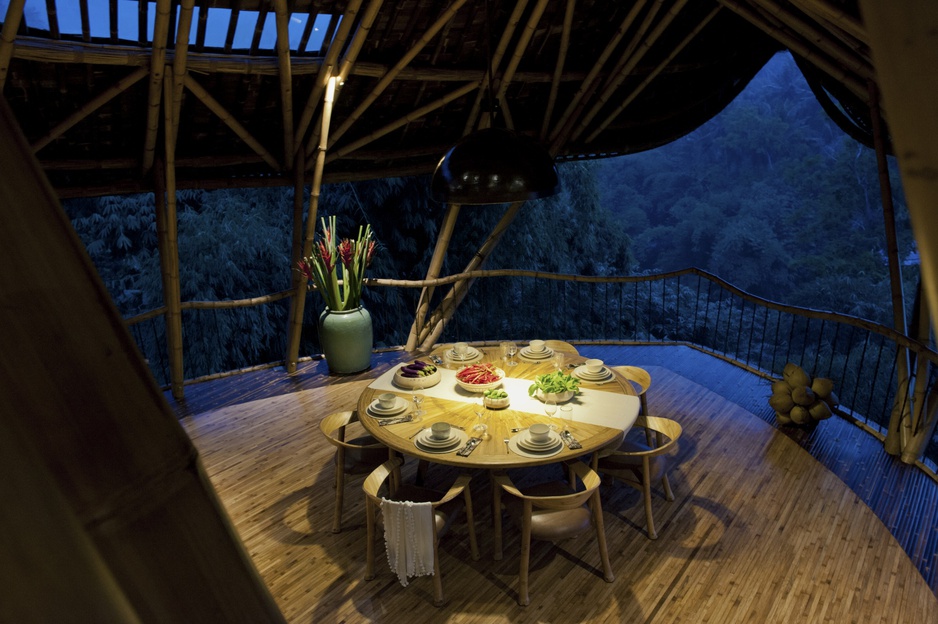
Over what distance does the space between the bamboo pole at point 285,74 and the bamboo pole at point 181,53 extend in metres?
0.59

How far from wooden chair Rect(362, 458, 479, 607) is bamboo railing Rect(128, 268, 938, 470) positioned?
2.82 meters

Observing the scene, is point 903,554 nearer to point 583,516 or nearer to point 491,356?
point 583,516

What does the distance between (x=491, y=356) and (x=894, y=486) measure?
8.46 ft

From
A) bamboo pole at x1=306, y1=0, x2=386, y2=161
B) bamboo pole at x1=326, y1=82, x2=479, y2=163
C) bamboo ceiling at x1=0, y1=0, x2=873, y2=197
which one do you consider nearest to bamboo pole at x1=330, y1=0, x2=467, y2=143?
bamboo ceiling at x1=0, y1=0, x2=873, y2=197

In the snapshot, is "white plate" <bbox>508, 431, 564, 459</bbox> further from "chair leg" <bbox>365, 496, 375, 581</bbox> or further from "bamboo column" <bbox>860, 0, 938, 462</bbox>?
"bamboo column" <bbox>860, 0, 938, 462</bbox>

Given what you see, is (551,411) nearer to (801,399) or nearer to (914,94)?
(801,399)

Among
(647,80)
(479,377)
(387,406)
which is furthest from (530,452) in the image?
(647,80)

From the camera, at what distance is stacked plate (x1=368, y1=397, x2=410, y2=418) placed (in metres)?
3.56

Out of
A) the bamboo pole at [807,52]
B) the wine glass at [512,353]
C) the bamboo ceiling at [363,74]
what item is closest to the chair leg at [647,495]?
the wine glass at [512,353]

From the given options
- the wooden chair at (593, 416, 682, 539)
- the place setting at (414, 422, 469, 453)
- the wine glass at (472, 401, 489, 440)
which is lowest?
the wooden chair at (593, 416, 682, 539)

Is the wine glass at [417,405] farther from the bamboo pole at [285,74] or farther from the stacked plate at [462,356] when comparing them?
the bamboo pole at [285,74]

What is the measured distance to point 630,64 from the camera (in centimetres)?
571

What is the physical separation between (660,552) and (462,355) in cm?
167

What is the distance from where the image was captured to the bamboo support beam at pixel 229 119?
191 inches
